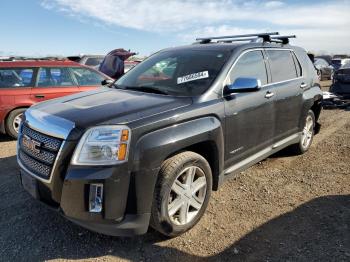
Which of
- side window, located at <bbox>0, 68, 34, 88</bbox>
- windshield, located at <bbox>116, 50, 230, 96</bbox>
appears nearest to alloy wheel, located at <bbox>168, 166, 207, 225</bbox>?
windshield, located at <bbox>116, 50, 230, 96</bbox>

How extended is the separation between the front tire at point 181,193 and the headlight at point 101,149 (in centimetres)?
46

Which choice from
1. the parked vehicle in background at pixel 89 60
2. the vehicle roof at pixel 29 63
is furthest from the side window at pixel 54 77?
the parked vehicle in background at pixel 89 60

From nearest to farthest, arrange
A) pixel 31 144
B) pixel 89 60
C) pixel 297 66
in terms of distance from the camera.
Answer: pixel 31 144
pixel 297 66
pixel 89 60

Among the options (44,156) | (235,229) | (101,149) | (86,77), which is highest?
(86,77)

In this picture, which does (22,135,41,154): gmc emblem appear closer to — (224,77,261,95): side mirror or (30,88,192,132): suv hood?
(30,88,192,132): suv hood

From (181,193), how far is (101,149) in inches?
36.7

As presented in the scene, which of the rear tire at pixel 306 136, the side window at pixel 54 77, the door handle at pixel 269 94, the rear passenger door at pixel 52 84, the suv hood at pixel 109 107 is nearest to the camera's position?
the suv hood at pixel 109 107

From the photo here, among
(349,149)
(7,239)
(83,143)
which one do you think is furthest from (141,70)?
(349,149)

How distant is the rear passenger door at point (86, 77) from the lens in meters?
7.91

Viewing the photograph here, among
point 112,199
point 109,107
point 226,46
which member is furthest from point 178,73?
point 112,199

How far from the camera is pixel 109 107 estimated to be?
3.35m

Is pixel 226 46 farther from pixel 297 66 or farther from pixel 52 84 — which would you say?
pixel 52 84

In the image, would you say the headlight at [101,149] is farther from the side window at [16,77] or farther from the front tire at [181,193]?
the side window at [16,77]

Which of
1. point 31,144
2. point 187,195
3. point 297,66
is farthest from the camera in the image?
point 297,66
